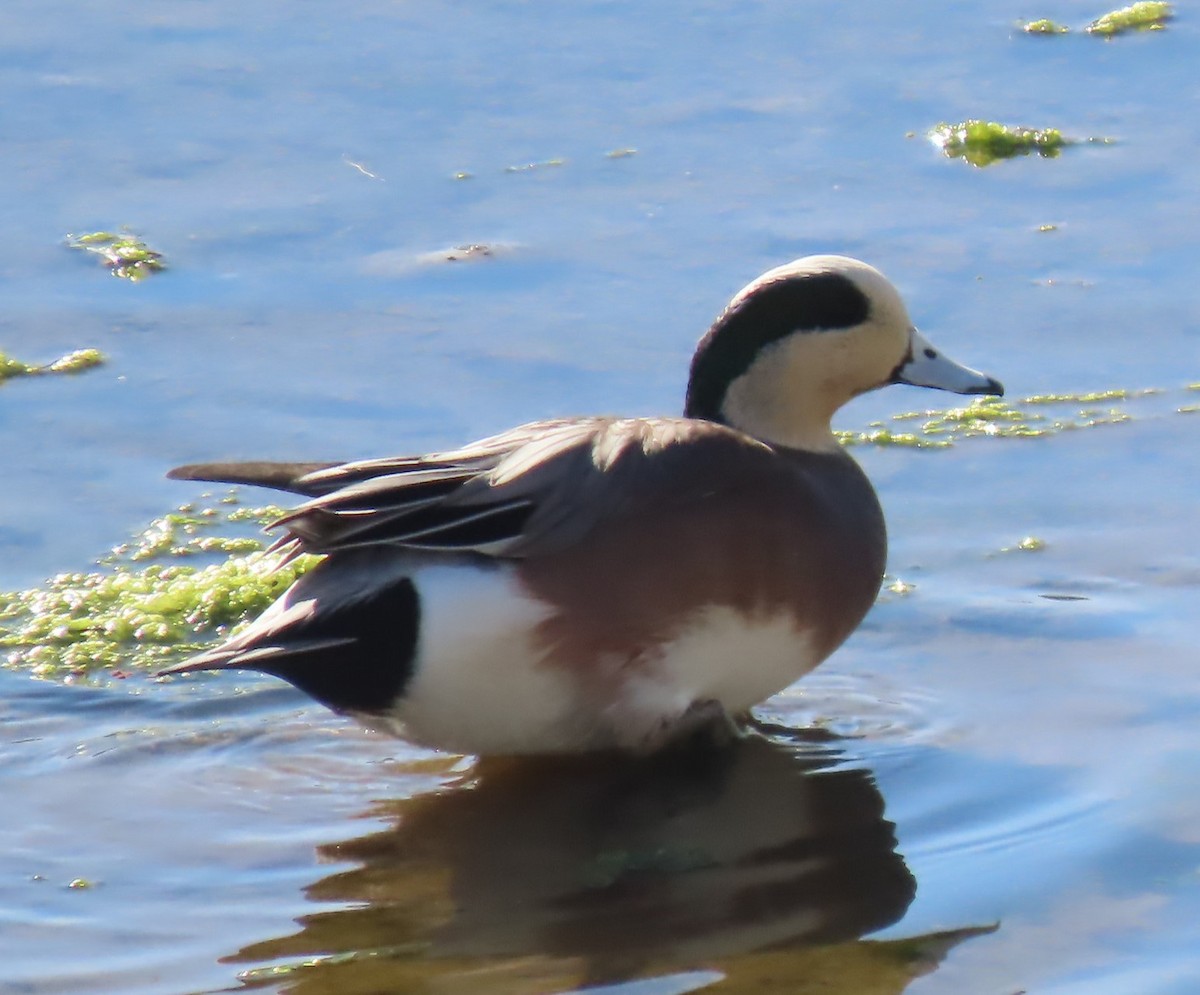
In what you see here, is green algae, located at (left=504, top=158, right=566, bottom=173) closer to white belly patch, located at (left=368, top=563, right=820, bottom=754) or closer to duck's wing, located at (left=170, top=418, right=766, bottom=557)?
duck's wing, located at (left=170, top=418, right=766, bottom=557)

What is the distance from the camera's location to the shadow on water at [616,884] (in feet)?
9.76

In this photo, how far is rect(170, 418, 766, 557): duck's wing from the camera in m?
3.37

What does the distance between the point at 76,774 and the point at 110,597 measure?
63 centimetres

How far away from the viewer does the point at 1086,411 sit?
473 centimetres

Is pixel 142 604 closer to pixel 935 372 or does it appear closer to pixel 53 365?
pixel 53 365

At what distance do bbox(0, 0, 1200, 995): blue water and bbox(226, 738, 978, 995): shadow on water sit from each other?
1 cm

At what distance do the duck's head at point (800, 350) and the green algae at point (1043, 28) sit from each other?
10.5ft

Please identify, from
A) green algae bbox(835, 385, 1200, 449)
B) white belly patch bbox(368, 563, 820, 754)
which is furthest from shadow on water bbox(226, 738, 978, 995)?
green algae bbox(835, 385, 1200, 449)

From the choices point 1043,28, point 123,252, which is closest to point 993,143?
point 1043,28

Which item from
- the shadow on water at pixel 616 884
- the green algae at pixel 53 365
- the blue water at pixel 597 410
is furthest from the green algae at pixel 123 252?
the shadow on water at pixel 616 884

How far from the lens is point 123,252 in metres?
5.49

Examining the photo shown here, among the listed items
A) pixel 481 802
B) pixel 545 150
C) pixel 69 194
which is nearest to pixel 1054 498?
pixel 481 802

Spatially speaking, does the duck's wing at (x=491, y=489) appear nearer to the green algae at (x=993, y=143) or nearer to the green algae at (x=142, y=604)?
the green algae at (x=142, y=604)

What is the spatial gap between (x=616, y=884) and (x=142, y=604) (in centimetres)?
130
